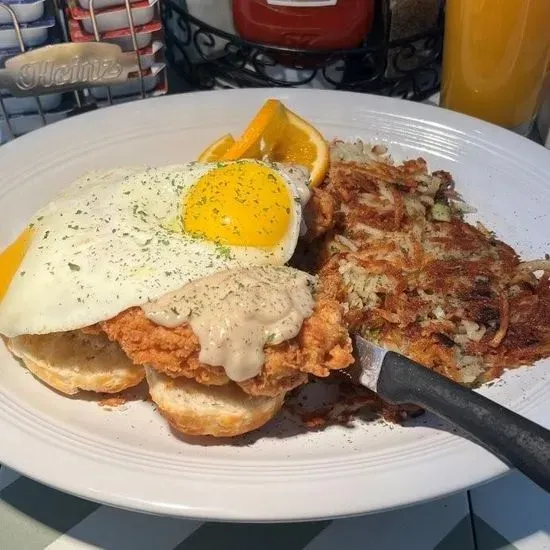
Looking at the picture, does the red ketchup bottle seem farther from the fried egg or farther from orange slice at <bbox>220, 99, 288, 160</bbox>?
the fried egg

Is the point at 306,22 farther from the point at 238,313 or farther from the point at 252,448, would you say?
the point at 252,448

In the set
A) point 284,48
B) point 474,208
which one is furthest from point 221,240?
point 284,48

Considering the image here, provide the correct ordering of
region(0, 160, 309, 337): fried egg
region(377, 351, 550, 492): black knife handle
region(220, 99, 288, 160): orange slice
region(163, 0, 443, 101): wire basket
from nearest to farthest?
region(377, 351, 550, 492): black knife handle
region(0, 160, 309, 337): fried egg
region(220, 99, 288, 160): orange slice
region(163, 0, 443, 101): wire basket

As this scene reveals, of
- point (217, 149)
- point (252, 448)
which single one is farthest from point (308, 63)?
point (252, 448)

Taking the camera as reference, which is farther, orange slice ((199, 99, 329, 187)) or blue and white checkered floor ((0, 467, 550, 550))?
orange slice ((199, 99, 329, 187))

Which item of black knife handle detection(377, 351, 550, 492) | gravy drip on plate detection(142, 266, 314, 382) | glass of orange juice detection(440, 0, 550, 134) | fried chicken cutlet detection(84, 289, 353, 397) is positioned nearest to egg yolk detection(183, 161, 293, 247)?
gravy drip on plate detection(142, 266, 314, 382)

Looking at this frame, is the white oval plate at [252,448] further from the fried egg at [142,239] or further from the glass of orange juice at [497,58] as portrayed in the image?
the glass of orange juice at [497,58]
